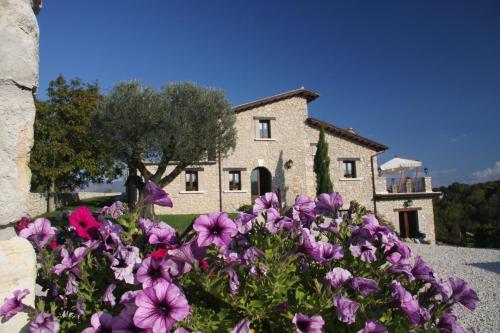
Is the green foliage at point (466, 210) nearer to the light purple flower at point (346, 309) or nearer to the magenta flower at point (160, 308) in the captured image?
the light purple flower at point (346, 309)

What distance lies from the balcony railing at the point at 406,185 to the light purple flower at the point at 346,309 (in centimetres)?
2662

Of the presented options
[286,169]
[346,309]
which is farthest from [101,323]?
[286,169]

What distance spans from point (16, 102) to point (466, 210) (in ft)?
152

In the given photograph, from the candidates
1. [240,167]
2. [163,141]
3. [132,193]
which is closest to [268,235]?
[163,141]

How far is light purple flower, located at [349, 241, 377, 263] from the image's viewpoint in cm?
160

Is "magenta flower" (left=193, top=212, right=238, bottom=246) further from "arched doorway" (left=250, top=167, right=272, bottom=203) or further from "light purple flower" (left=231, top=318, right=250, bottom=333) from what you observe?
"arched doorway" (left=250, top=167, right=272, bottom=203)

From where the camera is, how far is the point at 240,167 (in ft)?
73.6

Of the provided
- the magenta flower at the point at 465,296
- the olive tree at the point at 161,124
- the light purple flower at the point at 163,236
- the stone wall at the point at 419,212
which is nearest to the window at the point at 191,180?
the olive tree at the point at 161,124

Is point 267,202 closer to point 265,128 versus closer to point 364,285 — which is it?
point 364,285

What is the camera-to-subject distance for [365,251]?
1624 mm

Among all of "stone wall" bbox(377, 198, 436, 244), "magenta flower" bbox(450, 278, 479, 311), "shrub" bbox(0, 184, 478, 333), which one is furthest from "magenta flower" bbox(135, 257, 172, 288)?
"stone wall" bbox(377, 198, 436, 244)

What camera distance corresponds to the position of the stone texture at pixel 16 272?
1556 mm

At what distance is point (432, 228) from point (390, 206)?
146 inches

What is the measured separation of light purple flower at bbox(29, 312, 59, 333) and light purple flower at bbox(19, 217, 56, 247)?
1.52 feet
